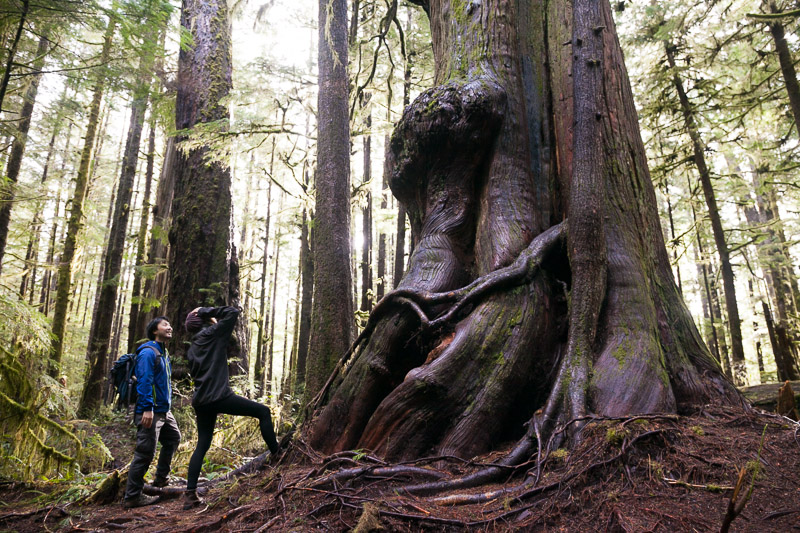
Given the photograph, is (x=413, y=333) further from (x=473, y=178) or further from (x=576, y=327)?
(x=473, y=178)

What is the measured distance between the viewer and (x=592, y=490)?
2400mm

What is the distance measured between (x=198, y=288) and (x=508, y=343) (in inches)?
284

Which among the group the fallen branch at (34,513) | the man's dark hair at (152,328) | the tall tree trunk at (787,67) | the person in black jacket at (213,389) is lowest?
the fallen branch at (34,513)

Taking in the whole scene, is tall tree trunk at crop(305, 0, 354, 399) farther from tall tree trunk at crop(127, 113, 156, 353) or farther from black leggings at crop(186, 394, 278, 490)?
tall tree trunk at crop(127, 113, 156, 353)

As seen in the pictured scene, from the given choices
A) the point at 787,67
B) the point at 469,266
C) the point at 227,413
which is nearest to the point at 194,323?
the point at 227,413

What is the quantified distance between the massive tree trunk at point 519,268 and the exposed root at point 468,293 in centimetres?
1

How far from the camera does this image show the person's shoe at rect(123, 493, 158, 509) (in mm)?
4305

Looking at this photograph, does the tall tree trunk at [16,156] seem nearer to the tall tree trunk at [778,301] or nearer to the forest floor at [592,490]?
the forest floor at [592,490]

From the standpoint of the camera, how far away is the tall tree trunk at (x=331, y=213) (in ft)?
18.4

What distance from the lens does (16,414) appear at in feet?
17.1

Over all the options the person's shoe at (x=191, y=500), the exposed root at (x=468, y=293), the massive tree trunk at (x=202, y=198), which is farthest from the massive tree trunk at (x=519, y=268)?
the massive tree trunk at (x=202, y=198)

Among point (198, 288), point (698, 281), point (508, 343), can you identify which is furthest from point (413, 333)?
point (698, 281)

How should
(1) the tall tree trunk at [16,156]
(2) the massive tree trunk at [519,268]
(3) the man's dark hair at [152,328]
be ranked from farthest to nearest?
(1) the tall tree trunk at [16,156], (3) the man's dark hair at [152,328], (2) the massive tree trunk at [519,268]

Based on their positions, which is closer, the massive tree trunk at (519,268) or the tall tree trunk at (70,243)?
the massive tree trunk at (519,268)
